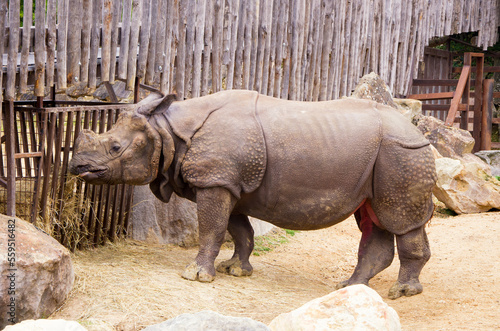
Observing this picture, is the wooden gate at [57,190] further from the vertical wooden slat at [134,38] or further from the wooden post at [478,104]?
the wooden post at [478,104]

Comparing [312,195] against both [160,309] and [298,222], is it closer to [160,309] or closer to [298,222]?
[298,222]

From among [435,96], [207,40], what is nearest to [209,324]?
[207,40]

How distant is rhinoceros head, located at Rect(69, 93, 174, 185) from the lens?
5.38 metres

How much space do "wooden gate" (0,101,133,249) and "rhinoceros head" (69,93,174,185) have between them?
1.92ft

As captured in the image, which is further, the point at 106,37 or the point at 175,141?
the point at 106,37

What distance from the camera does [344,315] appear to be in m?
3.85

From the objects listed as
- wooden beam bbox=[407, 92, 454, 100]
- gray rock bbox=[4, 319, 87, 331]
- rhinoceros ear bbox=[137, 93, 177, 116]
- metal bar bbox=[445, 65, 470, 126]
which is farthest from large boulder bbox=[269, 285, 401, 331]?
wooden beam bbox=[407, 92, 454, 100]

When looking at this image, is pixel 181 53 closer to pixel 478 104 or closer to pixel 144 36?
pixel 144 36

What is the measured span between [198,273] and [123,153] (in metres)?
1.24

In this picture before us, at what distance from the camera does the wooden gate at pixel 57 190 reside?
567cm

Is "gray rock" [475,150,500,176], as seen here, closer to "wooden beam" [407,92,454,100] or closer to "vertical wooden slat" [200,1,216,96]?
"wooden beam" [407,92,454,100]

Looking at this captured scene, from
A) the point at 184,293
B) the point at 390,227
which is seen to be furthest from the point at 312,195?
the point at 184,293

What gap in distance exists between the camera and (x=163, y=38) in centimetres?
689

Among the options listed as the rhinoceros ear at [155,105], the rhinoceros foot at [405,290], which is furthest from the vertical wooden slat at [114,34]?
the rhinoceros foot at [405,290]
